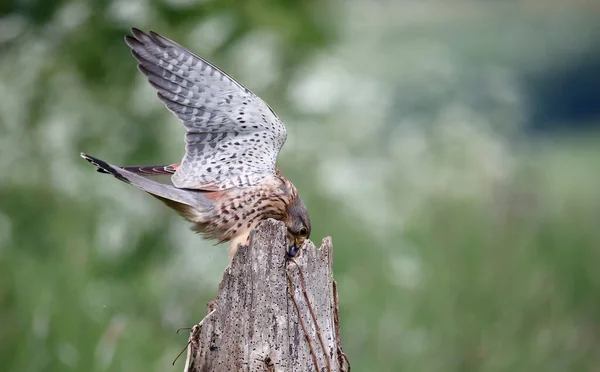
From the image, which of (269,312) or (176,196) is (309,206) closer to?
(176,196)

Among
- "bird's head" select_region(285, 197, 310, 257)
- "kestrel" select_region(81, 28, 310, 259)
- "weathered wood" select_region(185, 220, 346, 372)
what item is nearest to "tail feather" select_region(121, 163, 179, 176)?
"kestrel" select_region(81, 28, 310, 259)

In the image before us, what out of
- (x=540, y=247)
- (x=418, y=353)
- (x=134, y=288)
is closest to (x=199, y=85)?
(x=134, y=288)

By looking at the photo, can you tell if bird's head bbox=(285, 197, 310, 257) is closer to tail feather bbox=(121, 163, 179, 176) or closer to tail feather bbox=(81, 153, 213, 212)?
tail feather bbox=(81, 153, 213, 212)

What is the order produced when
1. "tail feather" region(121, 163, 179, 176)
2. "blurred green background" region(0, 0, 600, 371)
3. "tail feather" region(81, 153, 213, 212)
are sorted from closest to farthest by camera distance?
"tail feather" region(81, 153, 213, 212)
"tail feather" region(121, 163, 179, 176)
"blurred green background" region(0, 0, 600, 371)

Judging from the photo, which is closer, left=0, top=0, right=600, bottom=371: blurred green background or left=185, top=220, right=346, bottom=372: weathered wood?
left=185, top=220, right=346, bottom=372: weathered wood

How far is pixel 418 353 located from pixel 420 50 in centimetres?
291

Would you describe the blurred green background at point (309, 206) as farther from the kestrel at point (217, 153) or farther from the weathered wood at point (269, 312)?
the weathered wood at point (269, 312)

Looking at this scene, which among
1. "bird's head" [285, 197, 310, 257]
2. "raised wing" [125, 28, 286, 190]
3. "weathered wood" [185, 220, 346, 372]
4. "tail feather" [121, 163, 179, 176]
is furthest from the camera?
"bird's head" [285, 197, 310, 257]

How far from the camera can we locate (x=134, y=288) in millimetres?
5328

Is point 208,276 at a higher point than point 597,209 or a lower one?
lower

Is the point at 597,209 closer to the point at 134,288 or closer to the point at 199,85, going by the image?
the point at 134,288

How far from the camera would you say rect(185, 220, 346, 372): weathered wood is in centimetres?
244

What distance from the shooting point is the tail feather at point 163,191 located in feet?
9.30

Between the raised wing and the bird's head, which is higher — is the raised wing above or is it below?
above
